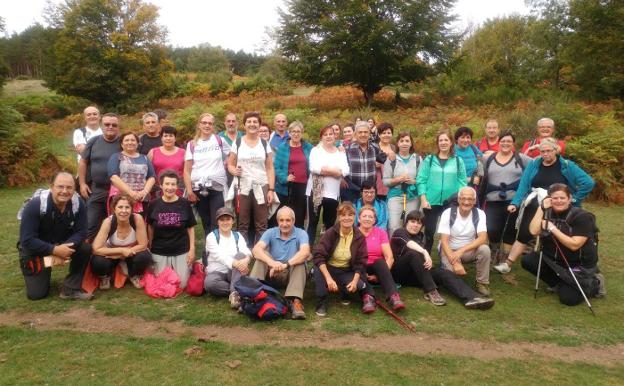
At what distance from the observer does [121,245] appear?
17.6 feet

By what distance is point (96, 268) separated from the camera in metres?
5.27

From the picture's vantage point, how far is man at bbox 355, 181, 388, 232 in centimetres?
596

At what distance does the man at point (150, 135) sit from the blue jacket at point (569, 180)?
5.04 metres

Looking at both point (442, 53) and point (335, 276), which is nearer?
point (335, 276)

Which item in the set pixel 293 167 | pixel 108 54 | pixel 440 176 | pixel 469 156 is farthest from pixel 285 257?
pixel 108 54

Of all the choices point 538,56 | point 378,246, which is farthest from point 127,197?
point 538,56

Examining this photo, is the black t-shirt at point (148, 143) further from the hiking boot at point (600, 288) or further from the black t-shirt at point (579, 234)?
the hiking boot at point (600, 288)

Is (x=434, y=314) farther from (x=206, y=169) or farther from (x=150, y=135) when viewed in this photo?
(x=150, y=135)

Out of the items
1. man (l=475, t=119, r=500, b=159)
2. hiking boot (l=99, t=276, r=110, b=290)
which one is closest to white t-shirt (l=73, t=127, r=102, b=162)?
hiking boot (l=99, t=276, r=110, b=290)

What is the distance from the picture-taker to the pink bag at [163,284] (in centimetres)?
517

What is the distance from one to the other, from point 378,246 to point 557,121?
10.9m

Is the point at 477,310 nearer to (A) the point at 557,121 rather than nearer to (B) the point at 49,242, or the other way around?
(B) the point at 49,242

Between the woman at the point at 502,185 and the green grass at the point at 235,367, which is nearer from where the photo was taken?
the green grass at the point at 235,367

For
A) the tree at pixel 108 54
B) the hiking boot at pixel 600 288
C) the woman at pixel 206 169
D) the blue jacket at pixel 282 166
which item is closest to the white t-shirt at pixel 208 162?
the woman at pixel 206 169
